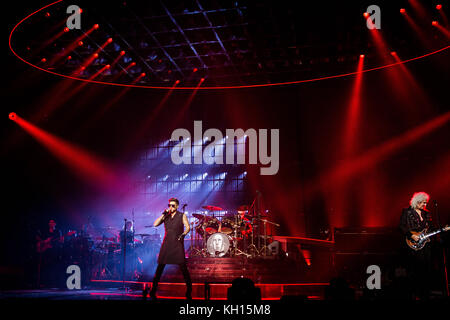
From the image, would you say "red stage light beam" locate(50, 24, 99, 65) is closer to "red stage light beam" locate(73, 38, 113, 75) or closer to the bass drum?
"red stage light beam" locate(73, 38, 113, 75)

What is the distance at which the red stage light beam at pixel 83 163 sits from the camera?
12758 mm

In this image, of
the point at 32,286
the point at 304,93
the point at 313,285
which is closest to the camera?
the point at 313,285

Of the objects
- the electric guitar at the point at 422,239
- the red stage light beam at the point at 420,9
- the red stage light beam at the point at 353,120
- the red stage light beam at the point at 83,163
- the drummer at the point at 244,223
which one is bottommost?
the electric guitar at the point at 422,239

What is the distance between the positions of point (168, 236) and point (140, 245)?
17.8 feet

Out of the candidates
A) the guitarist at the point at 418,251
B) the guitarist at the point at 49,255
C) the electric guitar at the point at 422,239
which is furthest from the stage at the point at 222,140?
the electric guitar at the point at 422,239

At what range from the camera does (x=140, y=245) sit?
11109mm

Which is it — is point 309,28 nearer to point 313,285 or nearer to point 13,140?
point 313,285

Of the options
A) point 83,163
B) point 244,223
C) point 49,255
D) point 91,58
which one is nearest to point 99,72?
point 91,58

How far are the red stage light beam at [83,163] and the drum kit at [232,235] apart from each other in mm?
4462

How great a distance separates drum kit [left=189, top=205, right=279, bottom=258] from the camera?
9.20 metres

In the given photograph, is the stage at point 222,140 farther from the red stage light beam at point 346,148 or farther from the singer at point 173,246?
the singer at point 173,246

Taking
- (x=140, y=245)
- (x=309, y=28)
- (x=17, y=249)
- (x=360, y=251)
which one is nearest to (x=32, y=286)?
(x=17, y=249)

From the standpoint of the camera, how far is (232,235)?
32.5 feet

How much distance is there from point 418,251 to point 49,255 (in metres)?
8.67
